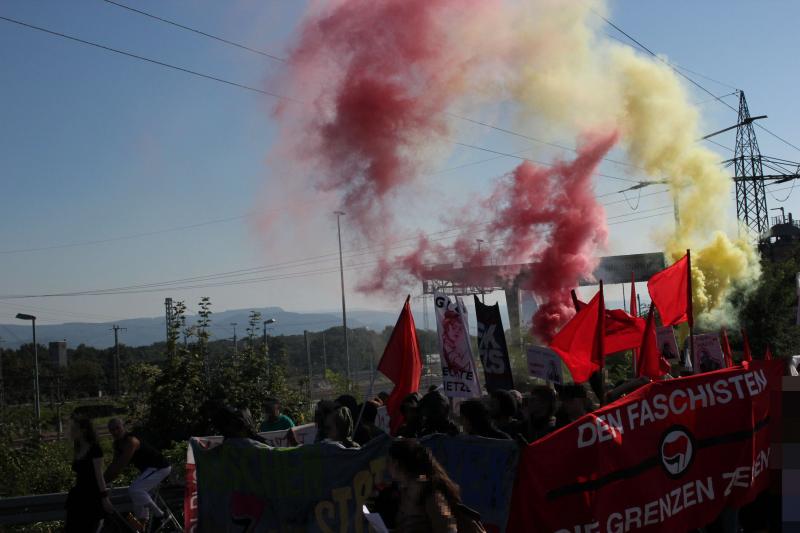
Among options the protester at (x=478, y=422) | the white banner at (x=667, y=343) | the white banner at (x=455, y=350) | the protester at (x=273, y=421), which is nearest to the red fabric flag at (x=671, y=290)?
the white banner at (x=667, y=343)

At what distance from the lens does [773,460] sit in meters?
6.95

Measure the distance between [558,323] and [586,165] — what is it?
19.4 ft

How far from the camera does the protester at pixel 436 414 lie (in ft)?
22.5

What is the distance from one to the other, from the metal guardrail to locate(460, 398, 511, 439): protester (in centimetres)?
537

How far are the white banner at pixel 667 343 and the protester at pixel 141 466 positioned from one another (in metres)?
10.0

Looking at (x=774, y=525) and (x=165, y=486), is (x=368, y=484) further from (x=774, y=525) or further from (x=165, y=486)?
(x=165, y=486)

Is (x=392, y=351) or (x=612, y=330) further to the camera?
(x=612, y=330)

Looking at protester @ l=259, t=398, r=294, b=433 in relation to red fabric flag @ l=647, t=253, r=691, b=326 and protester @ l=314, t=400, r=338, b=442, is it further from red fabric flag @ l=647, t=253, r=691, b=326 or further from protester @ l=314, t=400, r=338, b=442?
red fabric flag @ l=647, t=253, r=691, b=326

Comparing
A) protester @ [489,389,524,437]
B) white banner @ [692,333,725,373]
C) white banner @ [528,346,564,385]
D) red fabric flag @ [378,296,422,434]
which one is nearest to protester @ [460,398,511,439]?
protester @ [489,389,524,437]

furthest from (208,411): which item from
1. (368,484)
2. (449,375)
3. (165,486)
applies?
(368,484)

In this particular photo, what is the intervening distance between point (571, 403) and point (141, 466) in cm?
483

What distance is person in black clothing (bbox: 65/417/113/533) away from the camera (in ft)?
27.2

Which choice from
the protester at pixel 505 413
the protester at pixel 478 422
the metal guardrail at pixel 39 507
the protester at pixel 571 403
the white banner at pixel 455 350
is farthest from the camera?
the white banner at pixel 455 350

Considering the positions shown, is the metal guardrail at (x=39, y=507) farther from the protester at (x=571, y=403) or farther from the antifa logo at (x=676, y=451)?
the antifa logo at (x=676, y=451)
